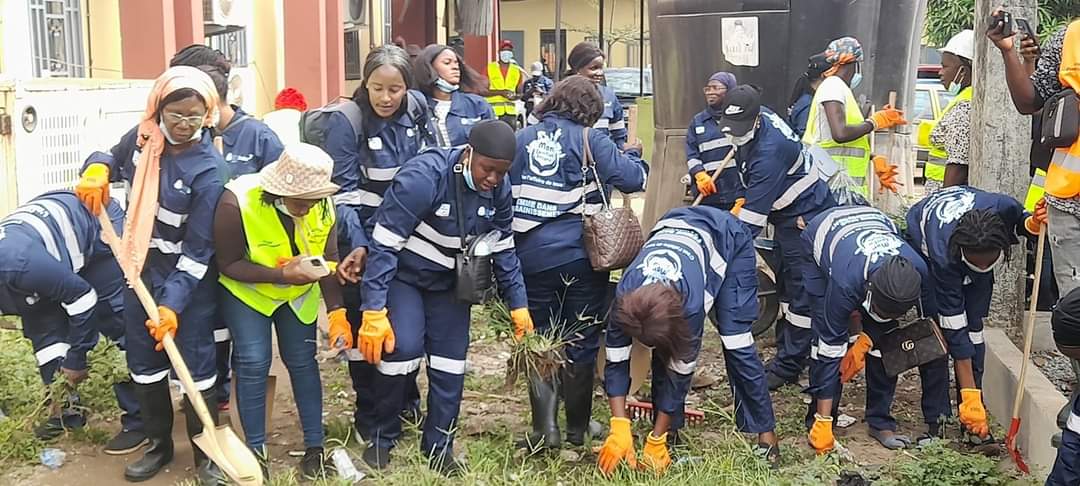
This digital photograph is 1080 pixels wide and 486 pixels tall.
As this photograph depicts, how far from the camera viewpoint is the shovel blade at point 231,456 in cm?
415

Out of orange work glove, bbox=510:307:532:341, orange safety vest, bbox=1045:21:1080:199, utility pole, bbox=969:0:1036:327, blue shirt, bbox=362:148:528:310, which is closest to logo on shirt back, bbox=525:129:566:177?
blue shirt, bbox=362:148:528:310

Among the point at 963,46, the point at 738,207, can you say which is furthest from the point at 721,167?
the point at 963,46

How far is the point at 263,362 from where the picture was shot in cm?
427

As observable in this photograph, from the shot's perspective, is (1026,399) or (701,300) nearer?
(701,300)

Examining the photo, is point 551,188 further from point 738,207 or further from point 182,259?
point 182,259

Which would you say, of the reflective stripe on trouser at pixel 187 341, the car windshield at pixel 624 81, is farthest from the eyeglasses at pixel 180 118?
the car windshield at pixel 624 81

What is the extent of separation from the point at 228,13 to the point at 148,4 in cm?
146

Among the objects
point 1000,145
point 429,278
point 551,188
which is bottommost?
point 429,278

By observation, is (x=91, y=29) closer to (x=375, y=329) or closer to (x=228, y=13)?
(x=228, y=13)

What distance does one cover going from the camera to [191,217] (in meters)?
4.20

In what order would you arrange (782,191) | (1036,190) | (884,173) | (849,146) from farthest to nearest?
(884,173) → (849,146) → (782,191) → (1036,190)

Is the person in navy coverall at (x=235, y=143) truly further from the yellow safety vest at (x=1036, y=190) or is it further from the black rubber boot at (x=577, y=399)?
the yellow safety vest at (x=1036, y=190)

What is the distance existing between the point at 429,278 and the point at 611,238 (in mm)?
842

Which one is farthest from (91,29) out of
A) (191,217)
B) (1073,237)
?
(1073,237)
